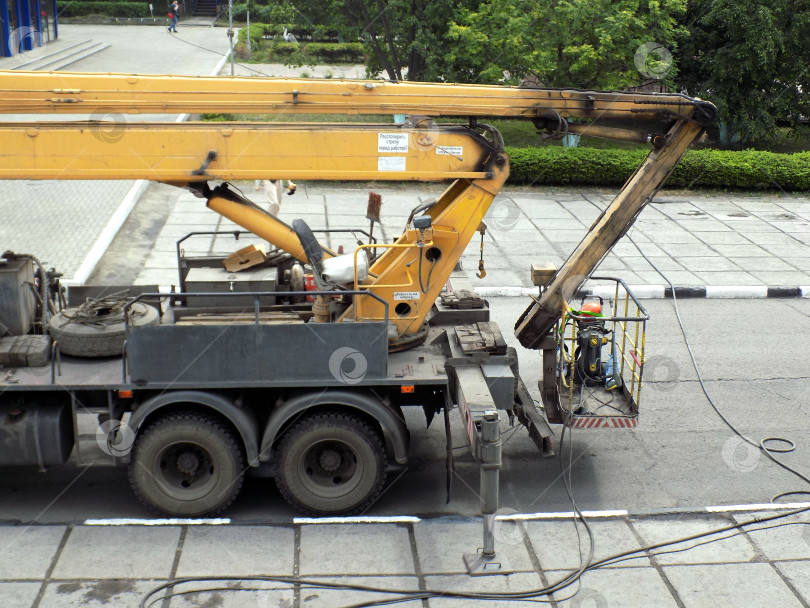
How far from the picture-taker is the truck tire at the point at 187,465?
25.6 feet

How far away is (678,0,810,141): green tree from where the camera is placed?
22.4m

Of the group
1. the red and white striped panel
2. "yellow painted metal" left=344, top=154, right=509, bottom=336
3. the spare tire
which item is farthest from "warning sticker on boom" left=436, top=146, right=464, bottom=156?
the spare tire

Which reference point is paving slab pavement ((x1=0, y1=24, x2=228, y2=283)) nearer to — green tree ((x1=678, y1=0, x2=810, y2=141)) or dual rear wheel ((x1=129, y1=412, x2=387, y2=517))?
dual rear wheel ((x1=129, y1=412, x2=387, y2=517))

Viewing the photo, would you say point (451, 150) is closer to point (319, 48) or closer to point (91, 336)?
point (91, 336)

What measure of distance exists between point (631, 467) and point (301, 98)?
4.89 meters

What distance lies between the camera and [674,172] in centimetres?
2053

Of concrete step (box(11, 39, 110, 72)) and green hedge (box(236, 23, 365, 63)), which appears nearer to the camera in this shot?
concrete step (box(11, 39, 110, 72))

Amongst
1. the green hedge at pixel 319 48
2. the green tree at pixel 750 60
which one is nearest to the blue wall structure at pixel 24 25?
the green hedge at pixel 319 48

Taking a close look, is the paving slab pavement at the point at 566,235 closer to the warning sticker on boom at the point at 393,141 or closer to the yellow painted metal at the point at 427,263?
the yellow painted metal at the point at 427,263

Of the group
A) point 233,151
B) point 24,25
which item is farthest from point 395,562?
point 24,25

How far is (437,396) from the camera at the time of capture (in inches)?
328

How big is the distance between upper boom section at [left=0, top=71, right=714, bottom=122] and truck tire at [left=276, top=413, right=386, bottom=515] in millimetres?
2813

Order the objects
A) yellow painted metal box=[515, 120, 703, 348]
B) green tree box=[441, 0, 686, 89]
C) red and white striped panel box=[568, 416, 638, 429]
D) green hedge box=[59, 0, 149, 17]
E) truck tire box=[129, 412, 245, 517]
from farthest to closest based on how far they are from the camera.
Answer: green hedge box=[59, 0, 149, 17], green tree box=[441, 0, 686, 89], yellow painted metal box=[515, 120, 703, 348], red and white striped panel box=[568, 416, 638, 429], truck tire box=[129, 412, 245, 517]

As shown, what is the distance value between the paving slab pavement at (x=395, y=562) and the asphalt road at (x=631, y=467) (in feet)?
1.14
